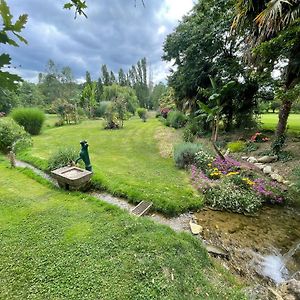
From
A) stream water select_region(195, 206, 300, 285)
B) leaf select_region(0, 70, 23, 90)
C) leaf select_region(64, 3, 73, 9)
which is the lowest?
stream water select_region(195, 206, 300, 285)

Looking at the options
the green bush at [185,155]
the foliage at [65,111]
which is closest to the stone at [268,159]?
the green bush at [185,155]

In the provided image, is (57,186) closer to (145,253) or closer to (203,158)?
(145,253)

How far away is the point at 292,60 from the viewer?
7.86 meters

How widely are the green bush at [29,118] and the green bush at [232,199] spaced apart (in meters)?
15.6

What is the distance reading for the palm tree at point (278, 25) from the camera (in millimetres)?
6270

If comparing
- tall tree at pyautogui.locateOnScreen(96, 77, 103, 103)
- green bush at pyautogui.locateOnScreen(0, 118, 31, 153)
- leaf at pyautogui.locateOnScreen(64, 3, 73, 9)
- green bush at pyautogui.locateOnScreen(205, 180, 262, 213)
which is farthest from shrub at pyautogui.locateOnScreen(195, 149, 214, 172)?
tall tree at pyautogui.locateOnScreen(96, 77, 103, 103)

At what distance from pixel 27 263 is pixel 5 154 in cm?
964

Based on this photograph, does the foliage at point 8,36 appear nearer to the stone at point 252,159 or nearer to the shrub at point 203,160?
the shrub at point 203,160

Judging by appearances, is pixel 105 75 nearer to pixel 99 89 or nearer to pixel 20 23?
pixel 99 89

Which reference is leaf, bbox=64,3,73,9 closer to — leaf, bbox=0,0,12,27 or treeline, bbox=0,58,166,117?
leaf, bbox=0,0,12,27

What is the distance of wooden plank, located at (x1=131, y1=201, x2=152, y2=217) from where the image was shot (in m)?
5.27

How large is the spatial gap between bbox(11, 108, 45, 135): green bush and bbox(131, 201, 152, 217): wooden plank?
582 inches

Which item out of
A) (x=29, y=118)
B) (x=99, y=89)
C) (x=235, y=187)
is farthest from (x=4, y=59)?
(x=99, y=89)

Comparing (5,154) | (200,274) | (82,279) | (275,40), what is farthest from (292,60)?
(5,154)
